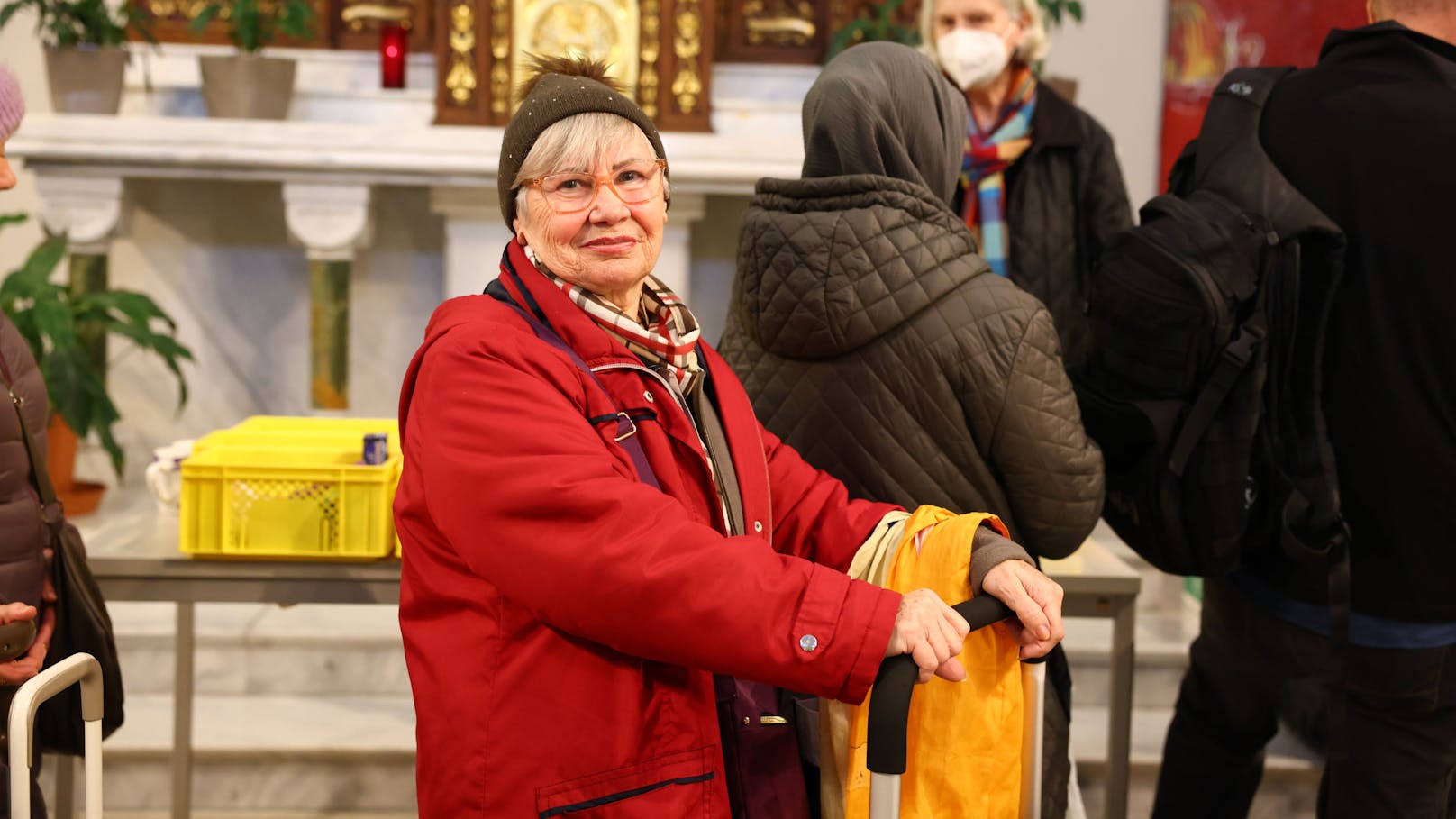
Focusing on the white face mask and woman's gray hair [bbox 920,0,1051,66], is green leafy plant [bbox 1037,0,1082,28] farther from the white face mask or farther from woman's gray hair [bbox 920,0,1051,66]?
the white face mask

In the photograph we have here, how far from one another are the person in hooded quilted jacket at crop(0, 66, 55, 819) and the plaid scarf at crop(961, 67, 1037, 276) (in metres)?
1.85

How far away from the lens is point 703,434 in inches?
70.3

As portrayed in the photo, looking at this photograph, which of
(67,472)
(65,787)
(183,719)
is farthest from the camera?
(67,472)

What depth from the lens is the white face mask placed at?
10.3ft

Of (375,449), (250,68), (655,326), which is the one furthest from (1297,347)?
(250,68)

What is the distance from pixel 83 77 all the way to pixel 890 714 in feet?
12.4

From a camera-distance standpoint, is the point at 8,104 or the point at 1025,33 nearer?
the point at 8,104

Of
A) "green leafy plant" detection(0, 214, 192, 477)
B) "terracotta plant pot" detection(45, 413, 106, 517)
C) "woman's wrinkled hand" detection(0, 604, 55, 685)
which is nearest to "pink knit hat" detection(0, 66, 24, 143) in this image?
"woman's wrinkled hand" detection(0, 604, 55, 685)

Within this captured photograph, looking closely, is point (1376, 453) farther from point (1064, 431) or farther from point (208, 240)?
point (208, 240)

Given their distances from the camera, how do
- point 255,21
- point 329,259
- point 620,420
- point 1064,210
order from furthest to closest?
point 329,259 < point 255,21 < point 1064,210 < point 620,420

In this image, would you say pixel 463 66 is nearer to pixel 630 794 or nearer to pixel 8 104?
pixel 8 104

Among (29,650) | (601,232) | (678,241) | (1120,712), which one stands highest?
(601,232)

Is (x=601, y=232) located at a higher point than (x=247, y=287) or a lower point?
higher

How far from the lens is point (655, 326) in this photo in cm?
179
